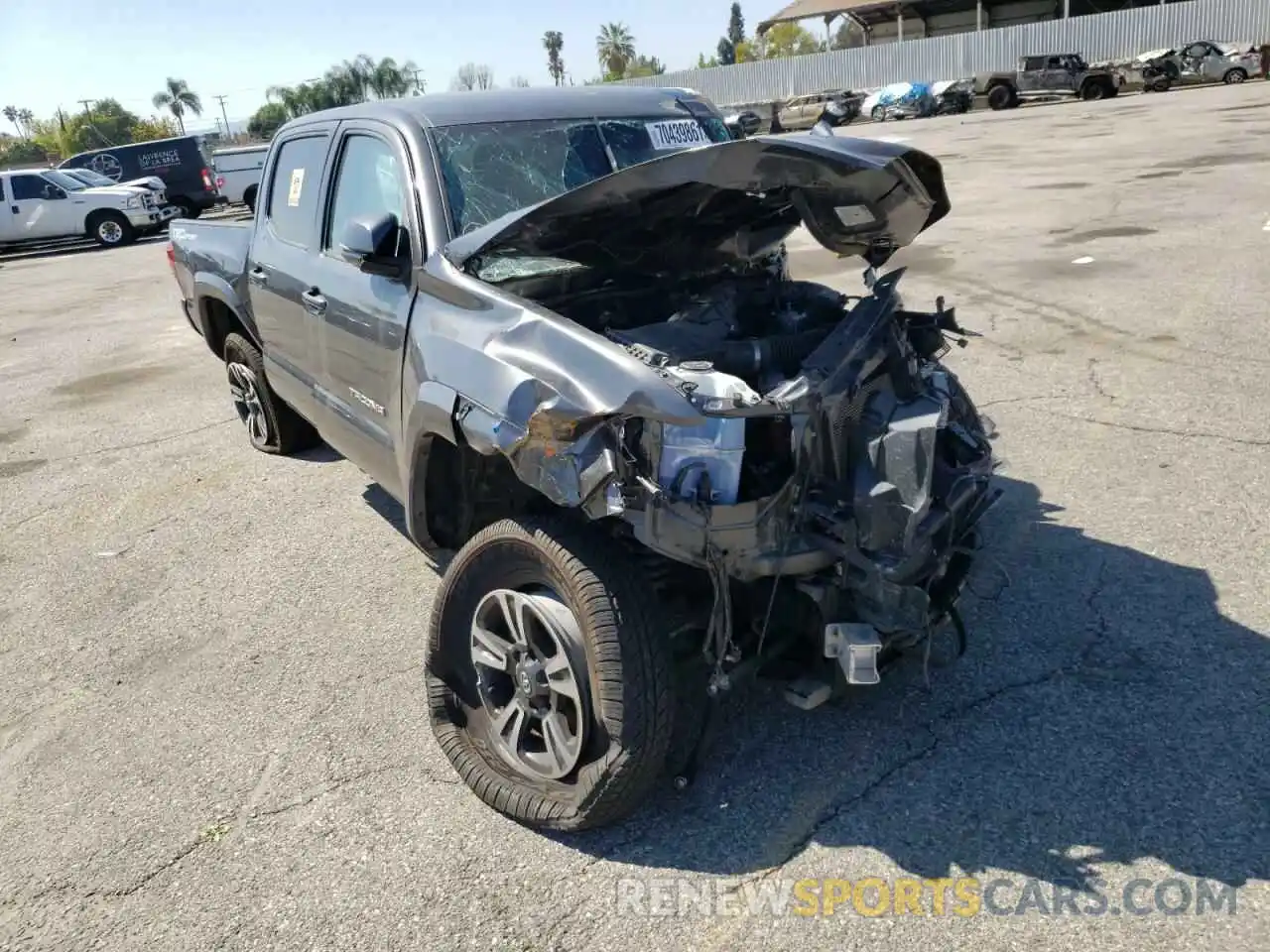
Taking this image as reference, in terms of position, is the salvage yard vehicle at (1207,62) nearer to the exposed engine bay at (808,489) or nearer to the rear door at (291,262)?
the rear door at (291,262)

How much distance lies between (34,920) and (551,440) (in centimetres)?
198

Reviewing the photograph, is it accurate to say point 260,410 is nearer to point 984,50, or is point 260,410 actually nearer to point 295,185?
point 295,185

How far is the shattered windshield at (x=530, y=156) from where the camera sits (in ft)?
12.4

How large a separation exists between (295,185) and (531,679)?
3.11 metres

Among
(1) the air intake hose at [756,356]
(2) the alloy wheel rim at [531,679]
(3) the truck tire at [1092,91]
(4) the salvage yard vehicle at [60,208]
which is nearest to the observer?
(2) the alloy wheel rim at [531,679]

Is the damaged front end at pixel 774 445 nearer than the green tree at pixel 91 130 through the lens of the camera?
Yes

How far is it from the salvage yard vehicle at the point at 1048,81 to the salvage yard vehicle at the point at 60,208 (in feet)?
92.7

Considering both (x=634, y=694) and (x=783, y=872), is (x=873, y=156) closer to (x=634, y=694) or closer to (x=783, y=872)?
(x=634, y=694)

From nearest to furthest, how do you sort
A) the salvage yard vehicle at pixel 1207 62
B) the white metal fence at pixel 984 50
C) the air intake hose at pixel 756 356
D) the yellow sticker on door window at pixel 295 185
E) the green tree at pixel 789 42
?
the air intake hose at pixel 756 356 < the yellow sticker on door window at pixel 295 185 < the salvage yard vehicle at pixel 1207 62 < the white metal fence at pixel 984 50 < the green tree at pixel 789 42

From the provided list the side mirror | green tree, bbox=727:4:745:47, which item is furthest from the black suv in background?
Answer: green tree, bbox=727:4:745:47

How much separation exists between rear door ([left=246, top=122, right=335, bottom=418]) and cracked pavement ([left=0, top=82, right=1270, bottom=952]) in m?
0.86


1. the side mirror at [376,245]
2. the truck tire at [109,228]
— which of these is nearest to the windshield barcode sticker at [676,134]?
the side mirror at [376,245]

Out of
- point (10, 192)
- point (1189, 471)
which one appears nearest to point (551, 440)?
point (1189, 471)

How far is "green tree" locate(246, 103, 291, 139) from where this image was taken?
178 feet
